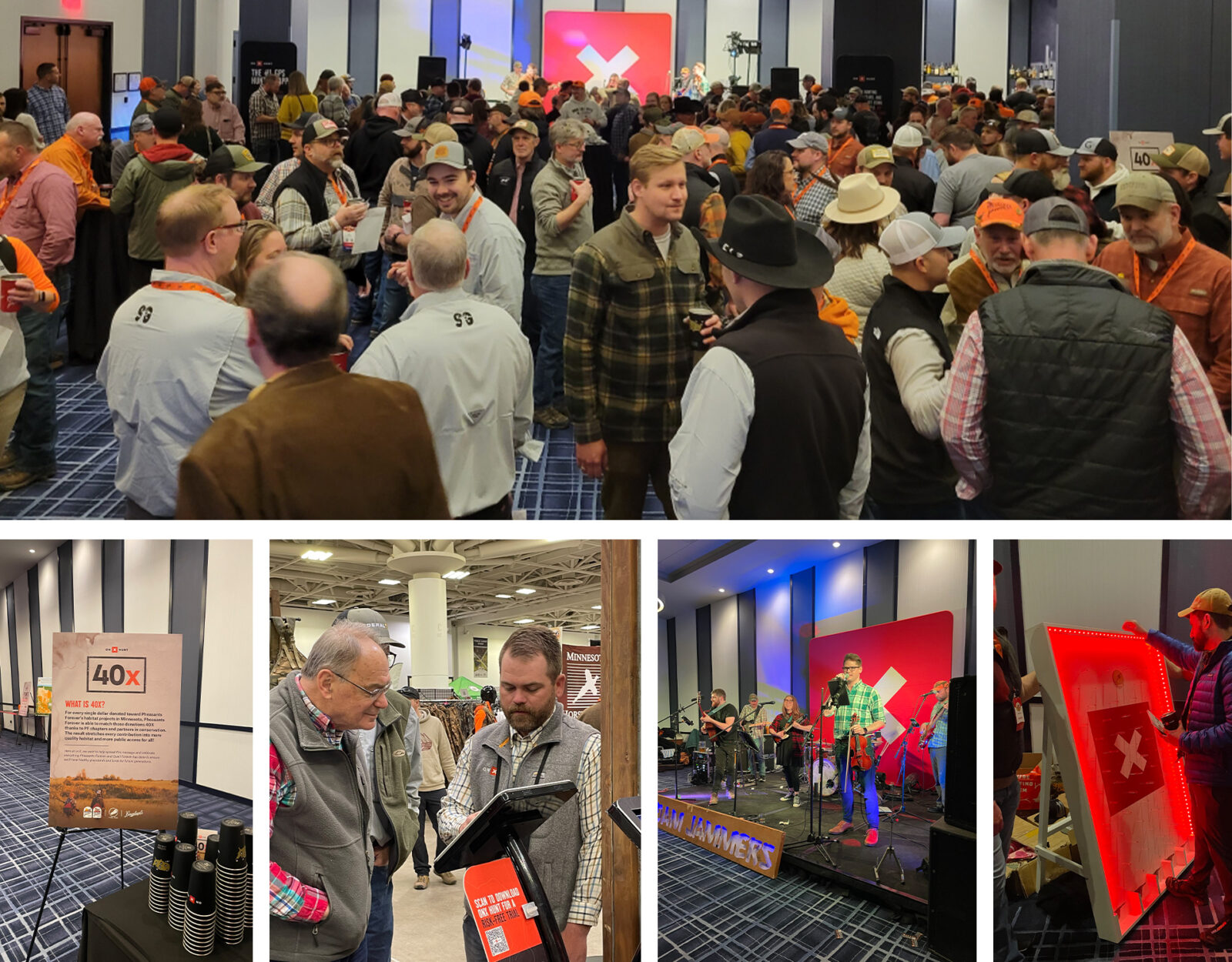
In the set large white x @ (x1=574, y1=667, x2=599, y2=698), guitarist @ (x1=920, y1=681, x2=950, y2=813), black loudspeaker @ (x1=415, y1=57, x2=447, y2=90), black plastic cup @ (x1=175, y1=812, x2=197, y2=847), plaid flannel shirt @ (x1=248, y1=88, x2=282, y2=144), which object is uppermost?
black loudspeaker @ (x1=415, y1=57, x2=447, y2=90)

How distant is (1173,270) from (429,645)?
83.8 inches

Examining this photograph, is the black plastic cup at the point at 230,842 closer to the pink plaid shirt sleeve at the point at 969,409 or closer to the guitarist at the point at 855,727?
the guitarist at the point at 855,727

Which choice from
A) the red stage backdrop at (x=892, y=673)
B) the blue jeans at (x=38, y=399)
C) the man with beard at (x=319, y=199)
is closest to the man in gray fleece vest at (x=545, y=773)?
the red stage backdrop at (x=892, y=673)

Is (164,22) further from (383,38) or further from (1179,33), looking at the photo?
(383,38)

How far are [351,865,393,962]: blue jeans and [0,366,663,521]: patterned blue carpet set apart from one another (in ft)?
2.83

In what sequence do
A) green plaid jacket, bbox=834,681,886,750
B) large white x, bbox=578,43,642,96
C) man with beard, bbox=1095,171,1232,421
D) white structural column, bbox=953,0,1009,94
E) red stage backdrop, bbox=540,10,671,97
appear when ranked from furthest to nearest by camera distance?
white structural column, bbox=953,0,1009,94
large white x, bbox=578,43,642,96
red stage backdrop, bbox=540,10,671,97
man with beard, bbox=1095,171,1232,421
green plaid jacket, bbox=834,681,886,750

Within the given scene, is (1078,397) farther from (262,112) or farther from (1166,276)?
(262,112)

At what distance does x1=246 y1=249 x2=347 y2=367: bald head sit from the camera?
2176 millimetres

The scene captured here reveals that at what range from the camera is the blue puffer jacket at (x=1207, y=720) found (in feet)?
8.07

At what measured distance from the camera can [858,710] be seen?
7.84 feet

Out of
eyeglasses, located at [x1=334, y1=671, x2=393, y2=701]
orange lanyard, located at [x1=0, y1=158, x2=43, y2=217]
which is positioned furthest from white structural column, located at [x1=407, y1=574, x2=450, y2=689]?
orange lanyard, located at [x1=0, y1=158, x2=43, y2=217]

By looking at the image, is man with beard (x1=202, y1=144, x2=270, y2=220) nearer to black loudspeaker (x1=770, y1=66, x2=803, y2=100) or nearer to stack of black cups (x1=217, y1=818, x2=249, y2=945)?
stack of black cups (x1=217, y1=818, x2=249, y2=945)

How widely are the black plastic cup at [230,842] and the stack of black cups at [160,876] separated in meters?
0.14

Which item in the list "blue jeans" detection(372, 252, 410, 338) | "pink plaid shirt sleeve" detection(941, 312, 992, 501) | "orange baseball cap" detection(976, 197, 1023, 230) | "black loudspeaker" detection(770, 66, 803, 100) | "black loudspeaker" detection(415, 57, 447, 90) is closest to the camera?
"pink plaid shirt sleeve" detection(941, 312, 992, 501)
